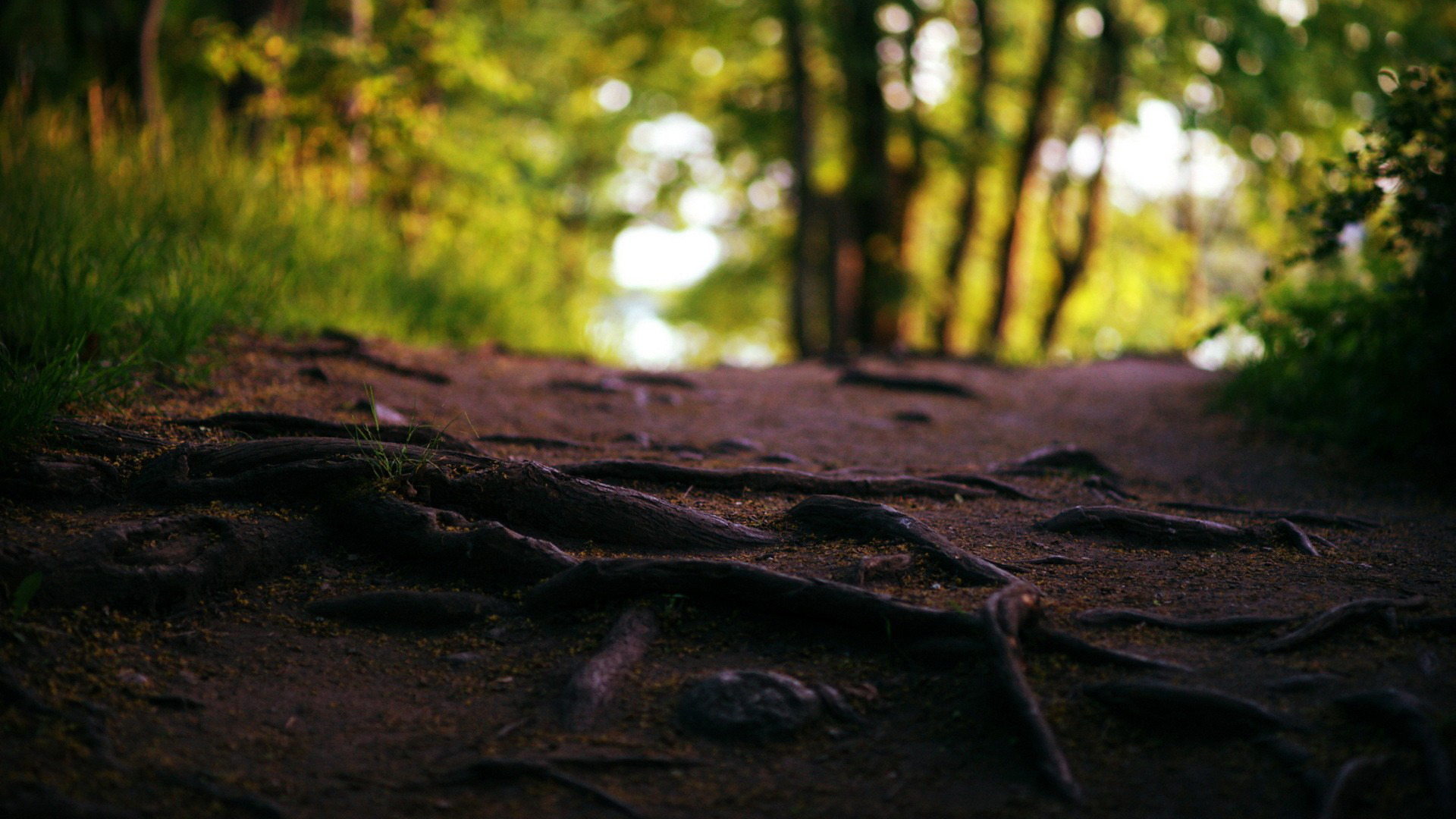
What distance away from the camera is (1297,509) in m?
5.25

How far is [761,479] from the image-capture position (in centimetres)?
491

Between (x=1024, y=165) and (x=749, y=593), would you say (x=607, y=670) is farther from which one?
(x=1024, y=165)

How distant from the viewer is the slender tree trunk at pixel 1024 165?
44.4 feet

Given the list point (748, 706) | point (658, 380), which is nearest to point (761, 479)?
point (748, 706)

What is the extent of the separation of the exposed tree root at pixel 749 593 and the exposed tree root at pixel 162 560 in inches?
39.3

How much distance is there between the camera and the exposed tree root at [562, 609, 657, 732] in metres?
3.04

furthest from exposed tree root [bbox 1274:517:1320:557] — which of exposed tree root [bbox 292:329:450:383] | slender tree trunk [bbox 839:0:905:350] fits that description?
slender tree trunk [bbox 839:0:905:350]

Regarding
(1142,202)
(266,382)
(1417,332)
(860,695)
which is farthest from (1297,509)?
(1142,202)

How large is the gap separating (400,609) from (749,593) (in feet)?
4.05

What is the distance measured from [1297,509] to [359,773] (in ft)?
15.6

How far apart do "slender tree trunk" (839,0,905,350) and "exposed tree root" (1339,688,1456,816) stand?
34.3 feet

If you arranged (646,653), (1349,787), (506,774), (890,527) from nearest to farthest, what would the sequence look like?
(1349,787) < (506,774) < (646,653) < (890,527)

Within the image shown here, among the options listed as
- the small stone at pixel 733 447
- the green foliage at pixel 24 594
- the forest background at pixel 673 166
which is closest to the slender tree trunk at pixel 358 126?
the forest background at pixel 673 166

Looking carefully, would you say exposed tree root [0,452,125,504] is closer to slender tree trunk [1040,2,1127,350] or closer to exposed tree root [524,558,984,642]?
exposed tree root [524,558,984,642]
